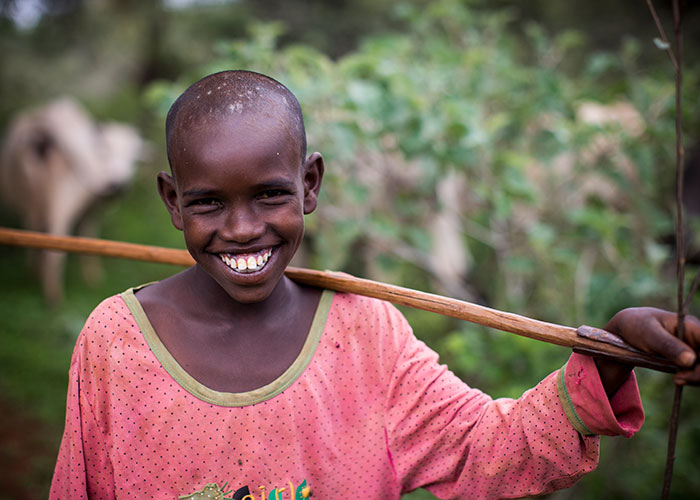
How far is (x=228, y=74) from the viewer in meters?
1.32

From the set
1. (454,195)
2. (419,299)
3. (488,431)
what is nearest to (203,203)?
(419,299)

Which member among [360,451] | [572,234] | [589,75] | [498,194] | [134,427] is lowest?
[360,451]

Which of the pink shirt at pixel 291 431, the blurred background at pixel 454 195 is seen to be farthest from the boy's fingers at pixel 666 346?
the blurred background at pixel 454 195

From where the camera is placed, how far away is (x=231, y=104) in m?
1.27

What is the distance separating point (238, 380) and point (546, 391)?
622 mm

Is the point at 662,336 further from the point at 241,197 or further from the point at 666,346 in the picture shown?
the point at 241,197

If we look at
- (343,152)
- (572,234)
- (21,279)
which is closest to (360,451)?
(343,152)

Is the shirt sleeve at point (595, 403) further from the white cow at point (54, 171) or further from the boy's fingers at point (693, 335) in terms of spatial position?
the white cow at point (54, 171)

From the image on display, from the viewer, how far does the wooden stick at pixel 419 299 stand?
3.74ft

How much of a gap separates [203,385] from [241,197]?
1.34ft

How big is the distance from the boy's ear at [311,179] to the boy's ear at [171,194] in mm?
270

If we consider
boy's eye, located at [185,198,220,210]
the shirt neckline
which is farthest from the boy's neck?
boy's eye, located at [185,198,220,210]

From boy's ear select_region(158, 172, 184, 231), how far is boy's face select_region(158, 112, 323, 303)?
1.1 inches

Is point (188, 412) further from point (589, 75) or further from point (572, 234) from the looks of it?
point (589, 75)
